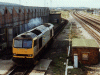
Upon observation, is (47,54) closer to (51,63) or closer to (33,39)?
(51,63)

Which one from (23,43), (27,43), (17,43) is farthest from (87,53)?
(17,43)

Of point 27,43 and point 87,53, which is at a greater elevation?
point 27,43

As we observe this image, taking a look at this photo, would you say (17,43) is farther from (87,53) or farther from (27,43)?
(87,53)

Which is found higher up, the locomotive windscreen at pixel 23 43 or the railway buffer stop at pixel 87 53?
the locomotive windscreen at pixel 23 43

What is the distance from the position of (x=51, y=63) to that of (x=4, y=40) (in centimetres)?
817

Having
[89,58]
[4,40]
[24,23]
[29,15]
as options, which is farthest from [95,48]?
[29,15]

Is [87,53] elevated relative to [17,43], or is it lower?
lower

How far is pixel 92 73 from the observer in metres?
11.8

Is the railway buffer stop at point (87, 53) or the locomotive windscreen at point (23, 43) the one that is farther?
the railway buffer stop at point (87, 53)

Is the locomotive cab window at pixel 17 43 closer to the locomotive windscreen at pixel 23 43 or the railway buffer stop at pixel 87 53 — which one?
the locomotive windscreen at pixel 23 43

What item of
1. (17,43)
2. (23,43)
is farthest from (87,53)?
(17,43)

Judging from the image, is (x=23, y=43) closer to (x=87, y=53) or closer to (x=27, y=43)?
(x=27, y=43)

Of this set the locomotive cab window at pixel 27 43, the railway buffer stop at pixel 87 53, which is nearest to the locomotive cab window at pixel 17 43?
the locomotive cab window at pixel 27 43

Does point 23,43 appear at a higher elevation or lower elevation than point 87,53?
higher
